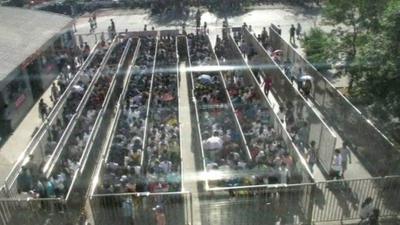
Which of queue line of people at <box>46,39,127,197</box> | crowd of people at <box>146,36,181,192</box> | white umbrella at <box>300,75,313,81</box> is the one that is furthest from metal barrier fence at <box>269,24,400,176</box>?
queue line of people at <box>46,39,127,197</box>

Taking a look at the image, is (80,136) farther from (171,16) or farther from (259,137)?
(171,16)

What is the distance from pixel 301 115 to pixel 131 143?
704cm

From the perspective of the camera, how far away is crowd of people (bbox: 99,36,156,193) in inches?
520

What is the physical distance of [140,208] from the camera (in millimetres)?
12016

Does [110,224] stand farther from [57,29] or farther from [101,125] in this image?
[57,29]

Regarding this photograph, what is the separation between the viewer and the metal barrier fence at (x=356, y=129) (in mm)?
14249

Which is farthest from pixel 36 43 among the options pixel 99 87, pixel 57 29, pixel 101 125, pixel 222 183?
pixel 222 183

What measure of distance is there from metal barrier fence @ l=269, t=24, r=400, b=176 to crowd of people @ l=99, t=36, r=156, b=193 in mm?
7829

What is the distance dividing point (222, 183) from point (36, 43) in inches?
666

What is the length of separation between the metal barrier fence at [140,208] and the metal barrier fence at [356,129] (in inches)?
Result: 267

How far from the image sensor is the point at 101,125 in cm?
1756

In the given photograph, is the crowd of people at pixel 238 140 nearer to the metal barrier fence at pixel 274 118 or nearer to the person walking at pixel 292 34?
the metal barrier fence at pixel 274 118

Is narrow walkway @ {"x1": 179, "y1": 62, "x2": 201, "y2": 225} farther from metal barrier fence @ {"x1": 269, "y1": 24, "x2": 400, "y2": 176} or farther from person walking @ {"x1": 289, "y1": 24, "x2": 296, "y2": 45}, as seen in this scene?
person walking @ {"x1": 289, "y1": 24, "x2": 296, "y2": 45}

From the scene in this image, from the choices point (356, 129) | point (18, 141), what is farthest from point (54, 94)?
point (356, 129)
